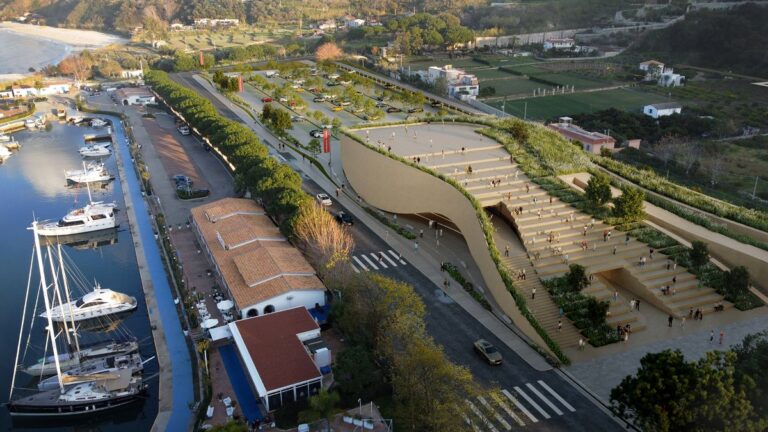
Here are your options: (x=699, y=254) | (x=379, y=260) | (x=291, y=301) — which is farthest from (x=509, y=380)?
(x=699, y=254)

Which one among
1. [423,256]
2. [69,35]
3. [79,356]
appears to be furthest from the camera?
[69,35]

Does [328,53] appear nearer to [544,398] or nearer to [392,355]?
[392,355]

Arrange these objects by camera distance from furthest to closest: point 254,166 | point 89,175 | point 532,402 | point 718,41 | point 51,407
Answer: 1. point 718,41
2. point 89,175
3. point 254,166
4. point 51,407
5. point 532,402

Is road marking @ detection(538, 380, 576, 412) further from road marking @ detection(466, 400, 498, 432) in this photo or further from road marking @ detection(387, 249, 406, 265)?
road marking @ detection(387, 249, 406, 265)

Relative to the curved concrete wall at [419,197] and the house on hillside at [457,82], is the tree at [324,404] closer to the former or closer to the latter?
the curved concrete wall at [419,197]

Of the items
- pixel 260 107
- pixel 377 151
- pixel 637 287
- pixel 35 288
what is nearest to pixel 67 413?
pixel 35 288

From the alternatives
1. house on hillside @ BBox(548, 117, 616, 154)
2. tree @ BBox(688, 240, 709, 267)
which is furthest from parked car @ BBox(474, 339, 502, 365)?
house on hillside @ BBox(548, 117, 616, 154)
